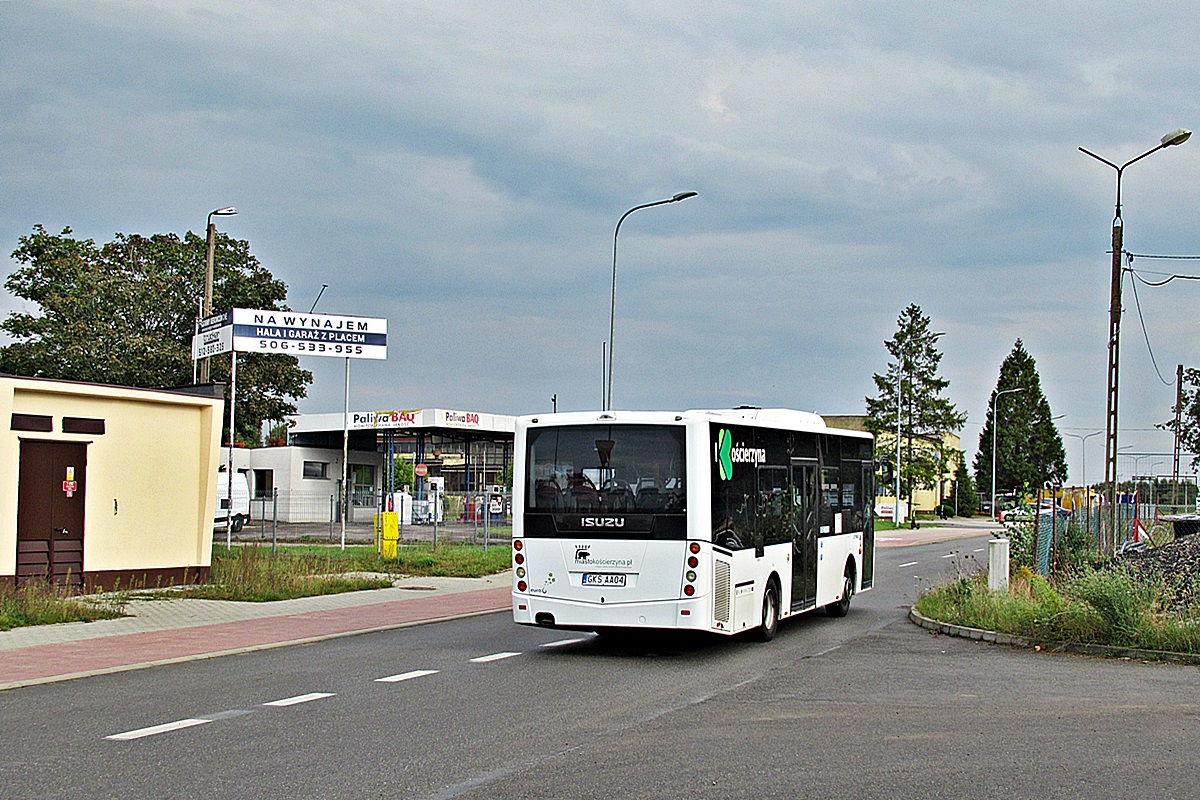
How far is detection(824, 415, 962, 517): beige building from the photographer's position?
83625 millimetres

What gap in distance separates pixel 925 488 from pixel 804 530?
69.2m

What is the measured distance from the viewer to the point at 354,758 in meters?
8.27

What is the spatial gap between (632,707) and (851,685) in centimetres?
243

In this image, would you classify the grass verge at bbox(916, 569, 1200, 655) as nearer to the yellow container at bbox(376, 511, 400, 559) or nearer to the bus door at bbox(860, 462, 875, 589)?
the bus door at bbox(860, 462, 875, 589)

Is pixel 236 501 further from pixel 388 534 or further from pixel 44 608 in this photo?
pixel 44 608

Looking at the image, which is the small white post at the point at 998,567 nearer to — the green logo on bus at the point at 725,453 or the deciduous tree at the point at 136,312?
the green logo on bus at the point at 725,453

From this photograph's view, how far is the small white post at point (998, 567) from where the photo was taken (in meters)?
17.1

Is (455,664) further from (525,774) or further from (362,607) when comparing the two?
(362,607)

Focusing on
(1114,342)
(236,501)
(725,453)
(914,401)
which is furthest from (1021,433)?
(725,453)

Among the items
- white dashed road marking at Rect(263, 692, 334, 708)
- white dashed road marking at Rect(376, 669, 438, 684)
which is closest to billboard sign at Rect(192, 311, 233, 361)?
white dashed road marking at Rect(376, 669, 438, 684)

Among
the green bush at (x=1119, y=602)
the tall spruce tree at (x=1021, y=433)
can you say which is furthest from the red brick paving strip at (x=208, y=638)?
the tall spruce tree at (x=1021, y=433)

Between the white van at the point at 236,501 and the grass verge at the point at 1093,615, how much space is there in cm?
3341

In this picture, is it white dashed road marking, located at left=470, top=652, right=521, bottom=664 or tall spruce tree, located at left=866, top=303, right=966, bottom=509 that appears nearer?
white dashed road marking, located at left=470, top=652, right=521, bottom=664

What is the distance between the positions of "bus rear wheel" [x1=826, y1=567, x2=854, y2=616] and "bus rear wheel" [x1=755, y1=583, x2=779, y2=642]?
289 cm
